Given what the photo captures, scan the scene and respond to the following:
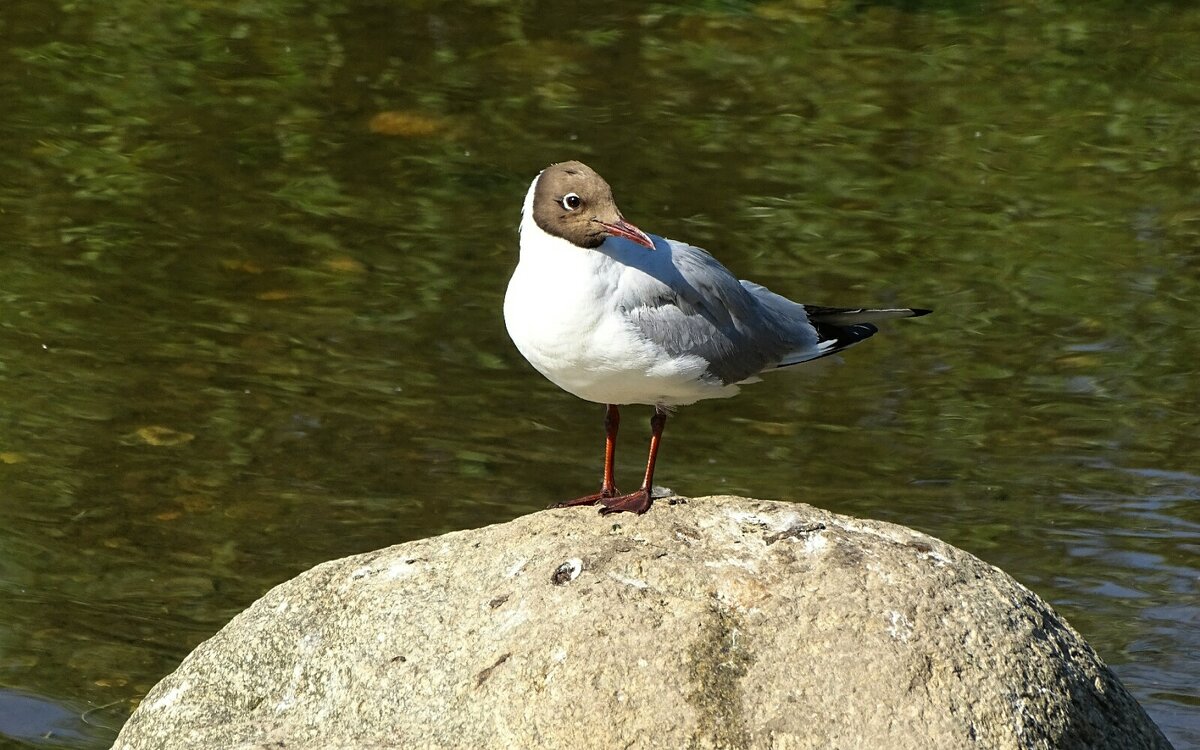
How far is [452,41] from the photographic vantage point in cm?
1291

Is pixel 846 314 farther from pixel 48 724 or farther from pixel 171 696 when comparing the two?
pixel 48 724

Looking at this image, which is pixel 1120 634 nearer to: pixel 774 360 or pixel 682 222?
pixel 774 360

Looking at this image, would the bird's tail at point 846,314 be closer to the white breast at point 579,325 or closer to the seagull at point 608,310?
the seagull at point 608,310

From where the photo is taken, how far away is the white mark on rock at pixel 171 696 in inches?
204

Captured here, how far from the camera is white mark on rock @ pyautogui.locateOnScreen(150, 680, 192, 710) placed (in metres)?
5.18

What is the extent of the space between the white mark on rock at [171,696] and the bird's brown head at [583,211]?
182 centimetres

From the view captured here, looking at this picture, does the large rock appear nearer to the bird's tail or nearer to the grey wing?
the grey wing

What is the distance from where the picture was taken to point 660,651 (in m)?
4.48

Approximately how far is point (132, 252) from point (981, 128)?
5.97 m

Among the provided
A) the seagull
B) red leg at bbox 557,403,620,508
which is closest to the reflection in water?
red leg at bbox 557,403,620,508

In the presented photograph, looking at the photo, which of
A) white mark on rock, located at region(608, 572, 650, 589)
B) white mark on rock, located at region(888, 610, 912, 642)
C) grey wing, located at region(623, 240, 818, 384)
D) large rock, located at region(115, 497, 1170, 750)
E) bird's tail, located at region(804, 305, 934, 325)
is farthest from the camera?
bird's tail, located at region(804, 305, 934, 325)

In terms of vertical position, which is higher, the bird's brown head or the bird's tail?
the bird's brown head

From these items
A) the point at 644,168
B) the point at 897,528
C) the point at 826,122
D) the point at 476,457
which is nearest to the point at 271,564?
the point at 476,457

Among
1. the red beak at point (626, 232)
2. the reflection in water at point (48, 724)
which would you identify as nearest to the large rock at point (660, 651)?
the red beak at point (626, 232)
